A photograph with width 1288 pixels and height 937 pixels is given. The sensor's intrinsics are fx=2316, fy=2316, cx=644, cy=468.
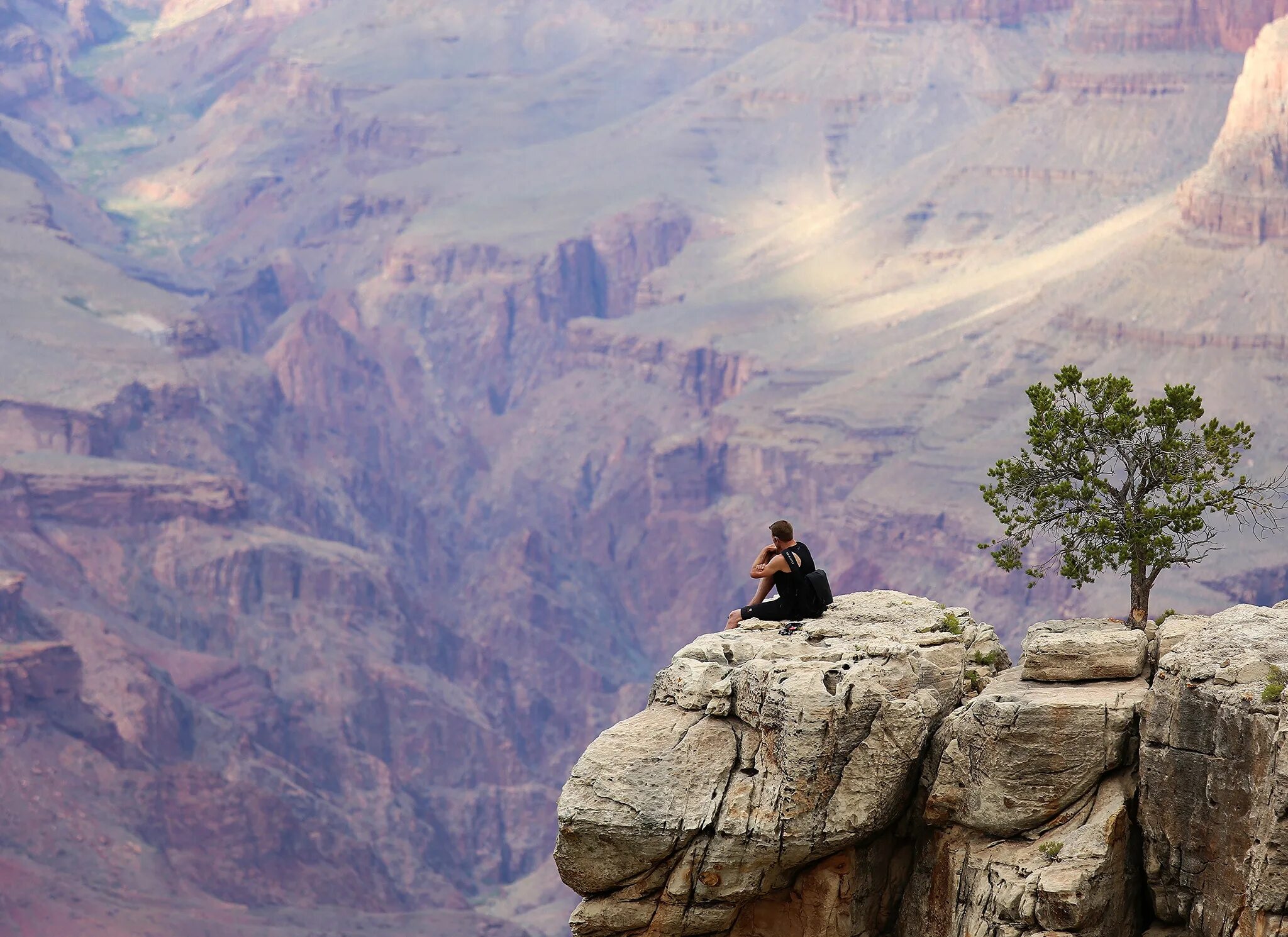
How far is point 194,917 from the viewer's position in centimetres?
16062

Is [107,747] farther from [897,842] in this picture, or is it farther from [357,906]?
[897,842]

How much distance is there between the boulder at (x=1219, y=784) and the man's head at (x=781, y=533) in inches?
254

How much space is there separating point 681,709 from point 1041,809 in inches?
221

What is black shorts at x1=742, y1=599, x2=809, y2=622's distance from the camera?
124 ft

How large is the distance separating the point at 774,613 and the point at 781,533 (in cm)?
177

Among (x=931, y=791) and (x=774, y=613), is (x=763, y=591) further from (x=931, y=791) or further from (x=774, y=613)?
(x=931, y=791)

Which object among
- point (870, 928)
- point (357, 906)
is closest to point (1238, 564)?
point (357, 906)

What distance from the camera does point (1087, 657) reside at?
3453cm

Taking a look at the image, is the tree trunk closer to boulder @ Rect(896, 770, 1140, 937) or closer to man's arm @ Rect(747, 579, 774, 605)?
boulder @ Rect(896, 770, 1140, 937)

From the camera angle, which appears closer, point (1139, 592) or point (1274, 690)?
point (1274, 690)

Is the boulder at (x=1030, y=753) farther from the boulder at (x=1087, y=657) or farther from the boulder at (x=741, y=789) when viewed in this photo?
the boulder at (x=741, y=789)

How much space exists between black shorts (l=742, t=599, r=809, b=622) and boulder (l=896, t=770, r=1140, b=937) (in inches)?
193

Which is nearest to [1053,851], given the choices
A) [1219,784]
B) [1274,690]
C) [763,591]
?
[1219,784]

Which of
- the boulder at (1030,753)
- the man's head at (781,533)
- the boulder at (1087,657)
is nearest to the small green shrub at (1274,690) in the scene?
the boulder at (1030,753)
